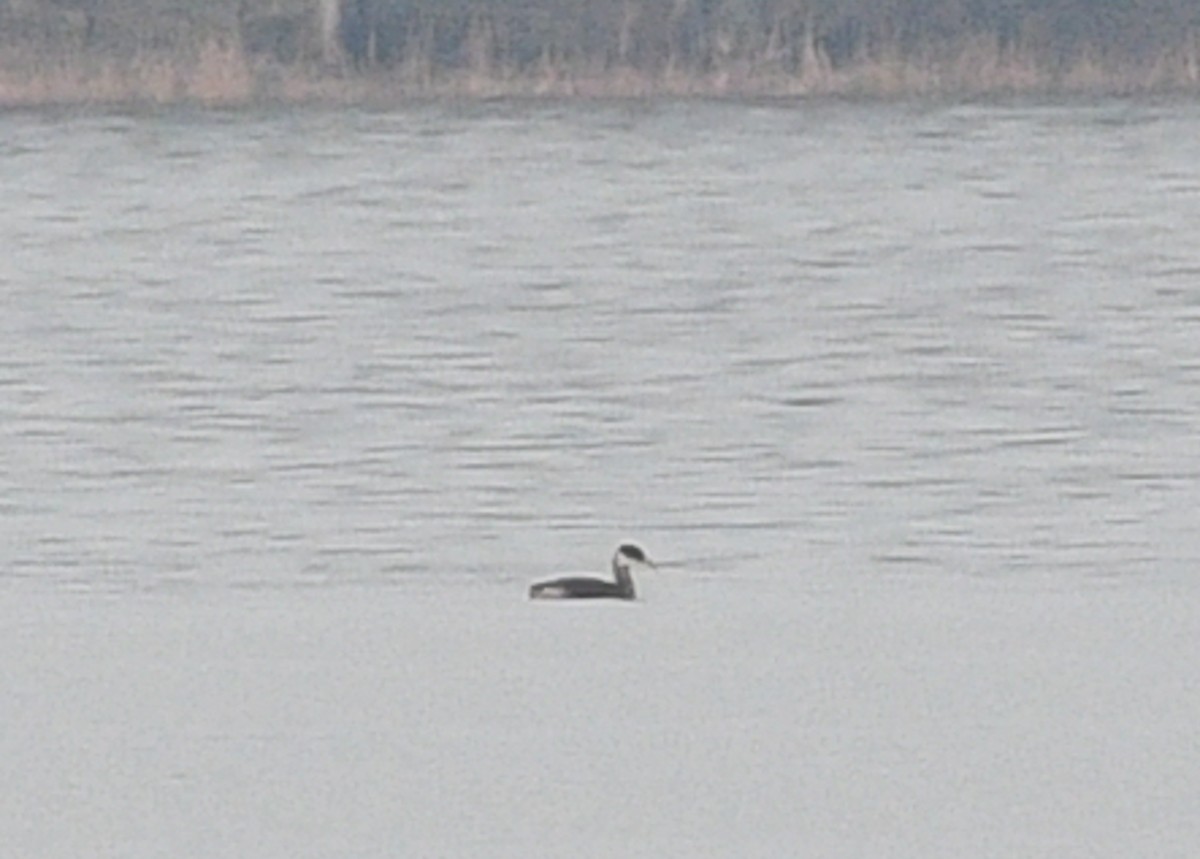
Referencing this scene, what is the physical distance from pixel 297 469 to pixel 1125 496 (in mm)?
3225

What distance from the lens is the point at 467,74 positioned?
140ft

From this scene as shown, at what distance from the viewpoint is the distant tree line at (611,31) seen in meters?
A: 43.0

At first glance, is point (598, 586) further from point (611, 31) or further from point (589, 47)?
point (611, 31)

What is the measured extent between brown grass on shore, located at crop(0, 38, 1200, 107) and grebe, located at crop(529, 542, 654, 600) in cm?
2845

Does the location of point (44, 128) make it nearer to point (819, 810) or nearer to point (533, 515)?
point (533, 515)

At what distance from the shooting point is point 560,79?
139 ft

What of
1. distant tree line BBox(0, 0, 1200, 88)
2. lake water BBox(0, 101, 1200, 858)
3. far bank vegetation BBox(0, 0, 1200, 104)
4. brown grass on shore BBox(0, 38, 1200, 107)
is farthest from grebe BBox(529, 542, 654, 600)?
distant tree line BBox(0, 0, 1200, 88)

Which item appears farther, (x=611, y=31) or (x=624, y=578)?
(x=611, y=31)

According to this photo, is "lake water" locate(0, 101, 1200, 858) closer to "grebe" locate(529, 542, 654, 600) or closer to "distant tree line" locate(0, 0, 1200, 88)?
"grebe" locate(529, 542, 654, 600)

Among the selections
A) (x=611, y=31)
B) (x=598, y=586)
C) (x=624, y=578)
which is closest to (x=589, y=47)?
(x=611, y=31)

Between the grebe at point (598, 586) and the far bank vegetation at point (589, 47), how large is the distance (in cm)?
2855

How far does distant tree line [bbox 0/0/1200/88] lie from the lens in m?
43.0

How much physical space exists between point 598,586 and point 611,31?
103 ft

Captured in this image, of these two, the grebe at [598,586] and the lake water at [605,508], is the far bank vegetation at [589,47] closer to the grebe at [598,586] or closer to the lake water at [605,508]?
the lake water at [605,508]
